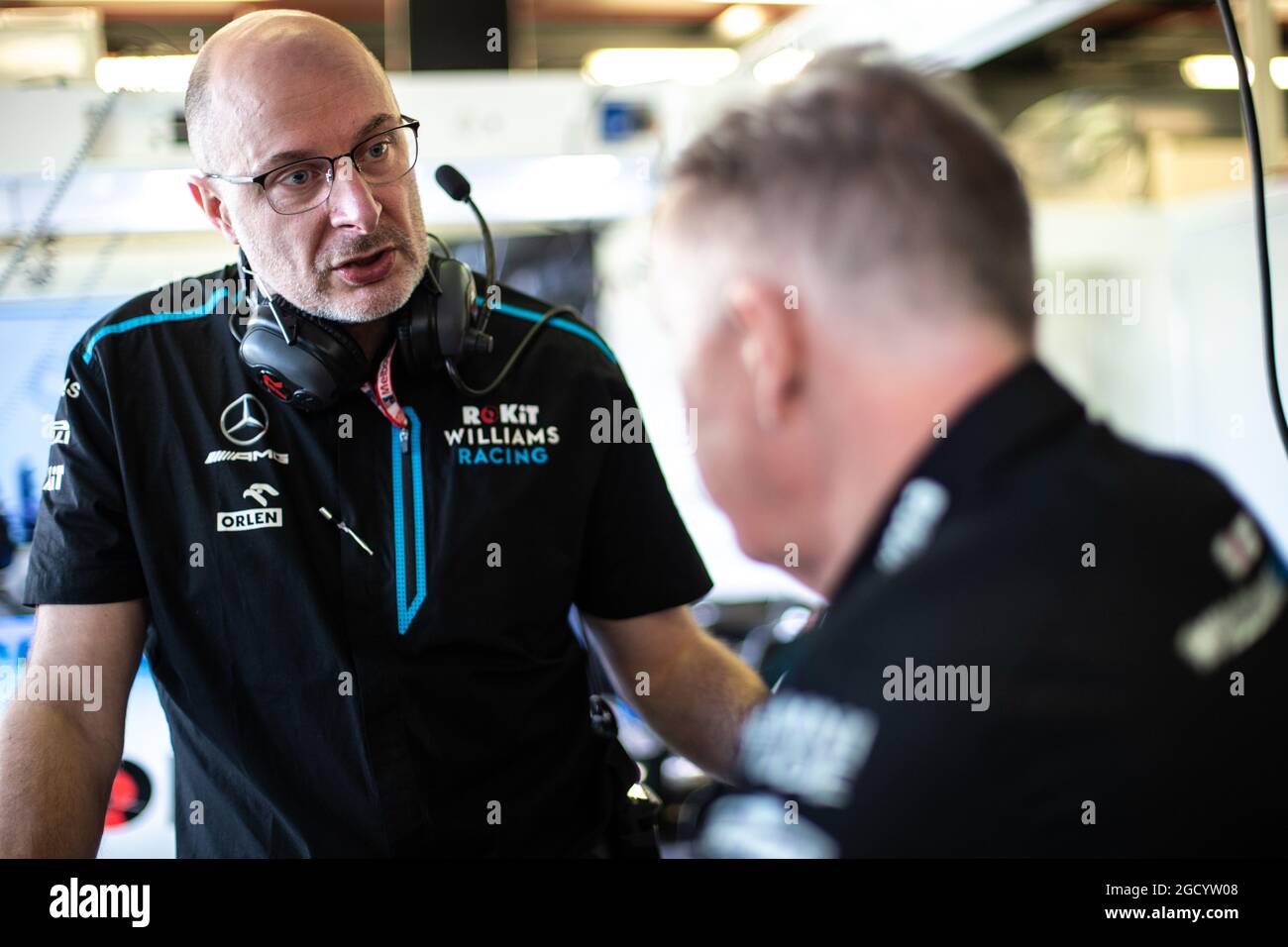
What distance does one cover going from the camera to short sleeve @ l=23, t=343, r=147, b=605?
1.18 m

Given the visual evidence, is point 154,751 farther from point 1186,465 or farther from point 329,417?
point 1186,465

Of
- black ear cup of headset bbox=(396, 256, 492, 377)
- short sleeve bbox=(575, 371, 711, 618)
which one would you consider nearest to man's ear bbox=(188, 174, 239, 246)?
black ear cup of headset bbox=(396, 256, 492, 377)

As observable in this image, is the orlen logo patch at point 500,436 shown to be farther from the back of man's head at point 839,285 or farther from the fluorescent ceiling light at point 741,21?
the fluorescent ceiling light at point 741,21

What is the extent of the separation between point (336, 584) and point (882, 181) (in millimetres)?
759

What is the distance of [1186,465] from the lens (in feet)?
2.20

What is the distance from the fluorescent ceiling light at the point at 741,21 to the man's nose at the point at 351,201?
11.8 ft

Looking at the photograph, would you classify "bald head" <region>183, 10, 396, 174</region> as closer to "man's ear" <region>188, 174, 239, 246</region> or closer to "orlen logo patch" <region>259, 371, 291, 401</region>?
"man's ear" <region>188, 174, 239, 246</region>

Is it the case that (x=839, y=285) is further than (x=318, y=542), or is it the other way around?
(x=318, y=542)

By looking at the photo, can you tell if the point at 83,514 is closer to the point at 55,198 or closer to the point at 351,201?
the point at 351,201

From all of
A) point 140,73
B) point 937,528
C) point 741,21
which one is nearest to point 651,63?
point 741,21

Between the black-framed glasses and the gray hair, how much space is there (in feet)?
2.03

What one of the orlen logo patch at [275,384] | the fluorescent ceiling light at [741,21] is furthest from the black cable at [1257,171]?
the fluorescent ceiling light at [741,21]

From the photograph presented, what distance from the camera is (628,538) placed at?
132 cm
